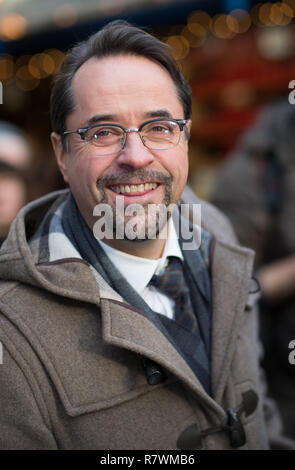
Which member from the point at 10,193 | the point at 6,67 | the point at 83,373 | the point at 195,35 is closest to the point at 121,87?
the point at 83,373

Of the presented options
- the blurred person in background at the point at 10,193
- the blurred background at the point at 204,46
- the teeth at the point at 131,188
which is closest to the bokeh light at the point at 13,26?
the blurred background at the point at 204,46

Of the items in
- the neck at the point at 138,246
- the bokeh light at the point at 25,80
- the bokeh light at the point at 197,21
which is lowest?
the neck at the point at 138,246

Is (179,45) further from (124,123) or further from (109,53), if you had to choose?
(124,123)

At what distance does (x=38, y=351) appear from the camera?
4.42ft

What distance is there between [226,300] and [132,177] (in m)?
0.62

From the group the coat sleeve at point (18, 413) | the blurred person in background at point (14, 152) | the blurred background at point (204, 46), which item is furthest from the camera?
the blurred background at point (204, 46)

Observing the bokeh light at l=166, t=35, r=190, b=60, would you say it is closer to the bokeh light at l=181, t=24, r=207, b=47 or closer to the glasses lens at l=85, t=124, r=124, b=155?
the bokeh light at l=181, t=24, r=207, b=47

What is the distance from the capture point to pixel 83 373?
1.39m

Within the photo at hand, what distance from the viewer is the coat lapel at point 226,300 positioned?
1593 millimetres

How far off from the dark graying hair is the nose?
10.0 inches

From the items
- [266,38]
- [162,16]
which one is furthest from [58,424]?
[266,38]

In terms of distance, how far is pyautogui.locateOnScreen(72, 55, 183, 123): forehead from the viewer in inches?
56.0

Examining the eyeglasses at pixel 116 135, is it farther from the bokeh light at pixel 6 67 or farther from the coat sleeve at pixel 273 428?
the bokeh light at pixel 6 67
